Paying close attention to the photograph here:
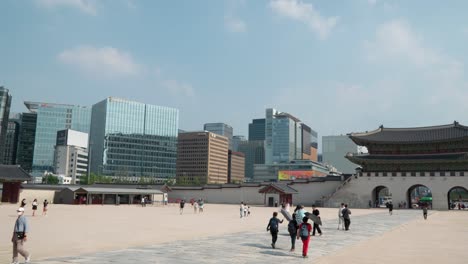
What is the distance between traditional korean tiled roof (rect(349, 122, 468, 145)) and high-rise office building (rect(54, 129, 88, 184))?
12904 cm

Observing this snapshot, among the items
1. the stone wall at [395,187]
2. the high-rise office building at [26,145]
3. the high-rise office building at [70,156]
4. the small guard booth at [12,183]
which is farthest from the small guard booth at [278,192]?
the high-rise office building at [26,145]

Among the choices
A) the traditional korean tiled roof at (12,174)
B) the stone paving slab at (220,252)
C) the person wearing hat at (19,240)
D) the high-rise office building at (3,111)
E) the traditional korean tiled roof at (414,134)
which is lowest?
the stone paving slab at (220,252)

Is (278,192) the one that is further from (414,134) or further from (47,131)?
(47,131)

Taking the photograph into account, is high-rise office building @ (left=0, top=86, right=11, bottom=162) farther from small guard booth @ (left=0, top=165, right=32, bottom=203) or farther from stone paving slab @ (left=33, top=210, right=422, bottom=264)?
stone paving slab @ (left=33, top=210, right=422, bottom=264)

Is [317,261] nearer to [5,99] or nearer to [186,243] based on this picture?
[186,243]

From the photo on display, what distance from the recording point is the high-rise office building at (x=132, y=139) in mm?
176375

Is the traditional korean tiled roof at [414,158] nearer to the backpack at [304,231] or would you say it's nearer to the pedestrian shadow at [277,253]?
the pedestrian shadow at [277,253]

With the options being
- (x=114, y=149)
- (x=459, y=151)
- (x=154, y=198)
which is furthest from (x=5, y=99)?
(x=459, y=151)

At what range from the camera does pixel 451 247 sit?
18.2 m

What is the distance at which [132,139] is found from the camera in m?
183

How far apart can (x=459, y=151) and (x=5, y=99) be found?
17879 cm

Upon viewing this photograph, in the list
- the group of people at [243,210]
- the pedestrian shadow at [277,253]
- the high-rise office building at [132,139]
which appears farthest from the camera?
the high-rise office building at [132,139]

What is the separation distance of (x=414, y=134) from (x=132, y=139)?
135827 millimetres

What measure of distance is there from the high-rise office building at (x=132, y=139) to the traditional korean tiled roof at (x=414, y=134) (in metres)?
126
